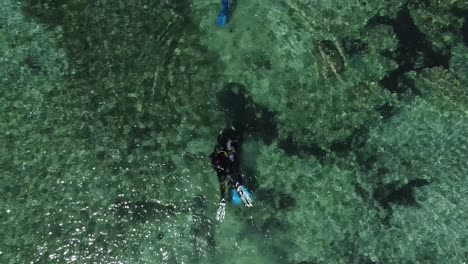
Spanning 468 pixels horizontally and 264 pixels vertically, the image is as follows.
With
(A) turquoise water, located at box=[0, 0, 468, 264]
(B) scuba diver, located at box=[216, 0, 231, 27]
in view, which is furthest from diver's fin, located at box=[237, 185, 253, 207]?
(B) scuba diver, located at box=[216, 0, 231, 27]

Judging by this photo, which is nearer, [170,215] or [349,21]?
[170,215]

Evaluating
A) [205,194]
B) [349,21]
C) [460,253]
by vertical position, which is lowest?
[205,194]

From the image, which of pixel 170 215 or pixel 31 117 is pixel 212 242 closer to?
pixel 170 215

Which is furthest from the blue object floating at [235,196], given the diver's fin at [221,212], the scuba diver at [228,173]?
the diver's fin at [221,212]

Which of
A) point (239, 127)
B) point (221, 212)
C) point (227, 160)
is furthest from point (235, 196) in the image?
point (239, 127)

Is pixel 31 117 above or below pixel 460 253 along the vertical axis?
below

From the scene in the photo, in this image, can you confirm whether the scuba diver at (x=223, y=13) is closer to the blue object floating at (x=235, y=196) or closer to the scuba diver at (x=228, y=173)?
the scuba diver at (x=228, y=173)

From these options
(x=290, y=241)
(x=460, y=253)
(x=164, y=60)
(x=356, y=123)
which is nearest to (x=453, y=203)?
(x=460, y=253)
